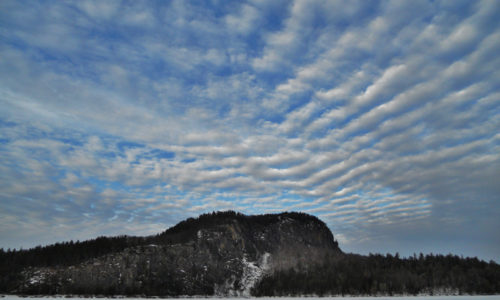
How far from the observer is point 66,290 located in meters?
104

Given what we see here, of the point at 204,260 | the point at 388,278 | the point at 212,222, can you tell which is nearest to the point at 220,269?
the point at 204,260

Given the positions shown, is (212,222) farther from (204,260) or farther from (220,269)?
(220,269)

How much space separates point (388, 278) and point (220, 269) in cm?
6687

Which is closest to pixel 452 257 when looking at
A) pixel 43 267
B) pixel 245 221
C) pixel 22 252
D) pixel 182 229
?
pixel 245 221

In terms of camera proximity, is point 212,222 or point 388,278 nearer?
point 388,278

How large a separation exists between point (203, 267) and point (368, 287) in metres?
64.8

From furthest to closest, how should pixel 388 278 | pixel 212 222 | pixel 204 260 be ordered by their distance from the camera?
pixel 212 222
pixel 204 260
pixel 388 278

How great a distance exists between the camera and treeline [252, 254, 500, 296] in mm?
121812

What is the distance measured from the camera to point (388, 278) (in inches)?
4993

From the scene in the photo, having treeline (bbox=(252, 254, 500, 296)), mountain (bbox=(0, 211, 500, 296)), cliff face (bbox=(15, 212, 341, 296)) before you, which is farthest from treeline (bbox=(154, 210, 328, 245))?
treeline (bbox=(252, 254, 500, 296))

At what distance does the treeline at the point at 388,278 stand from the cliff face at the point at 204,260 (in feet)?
28.8

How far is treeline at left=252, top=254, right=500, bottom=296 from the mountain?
369 mm

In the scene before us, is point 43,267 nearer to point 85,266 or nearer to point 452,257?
point 85,266

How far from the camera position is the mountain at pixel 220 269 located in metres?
112
